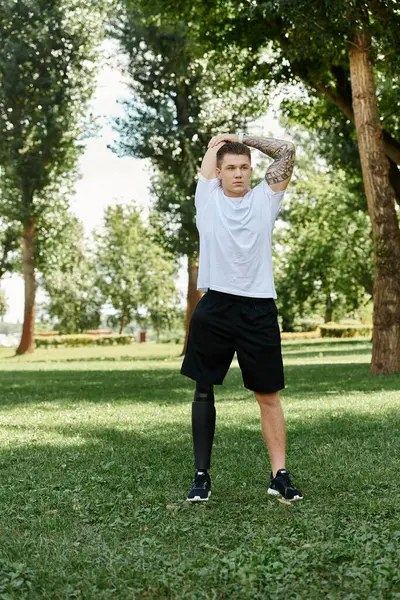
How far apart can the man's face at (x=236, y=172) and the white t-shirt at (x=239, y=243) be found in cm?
6

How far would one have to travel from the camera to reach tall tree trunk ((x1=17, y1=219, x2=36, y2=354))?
34594 millimetres

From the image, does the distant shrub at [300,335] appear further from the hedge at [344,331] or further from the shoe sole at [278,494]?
the shoe sole at [278,494]

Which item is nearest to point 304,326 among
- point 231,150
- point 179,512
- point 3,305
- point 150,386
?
point 3,305

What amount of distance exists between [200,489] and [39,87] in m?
30.6

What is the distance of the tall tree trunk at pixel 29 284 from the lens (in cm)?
3459

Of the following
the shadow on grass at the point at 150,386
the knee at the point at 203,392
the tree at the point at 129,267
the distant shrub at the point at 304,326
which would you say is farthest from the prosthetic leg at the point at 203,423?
the tree at the point at 129,267

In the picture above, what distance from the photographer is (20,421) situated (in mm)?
9430

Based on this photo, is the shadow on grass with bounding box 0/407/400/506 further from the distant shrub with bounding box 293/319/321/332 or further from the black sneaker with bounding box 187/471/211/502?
the distant shrub with bounding box 293/319/321/332

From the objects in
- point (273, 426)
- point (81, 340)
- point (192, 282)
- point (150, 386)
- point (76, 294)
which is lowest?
point (150, 386)

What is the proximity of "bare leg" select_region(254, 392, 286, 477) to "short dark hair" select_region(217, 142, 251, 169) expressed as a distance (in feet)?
5.16

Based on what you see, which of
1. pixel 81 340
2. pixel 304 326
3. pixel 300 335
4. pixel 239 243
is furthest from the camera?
pixel 304 326

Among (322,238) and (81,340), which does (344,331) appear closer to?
(322,238)

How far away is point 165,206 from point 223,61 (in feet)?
33.0

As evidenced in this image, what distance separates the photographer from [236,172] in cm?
510
